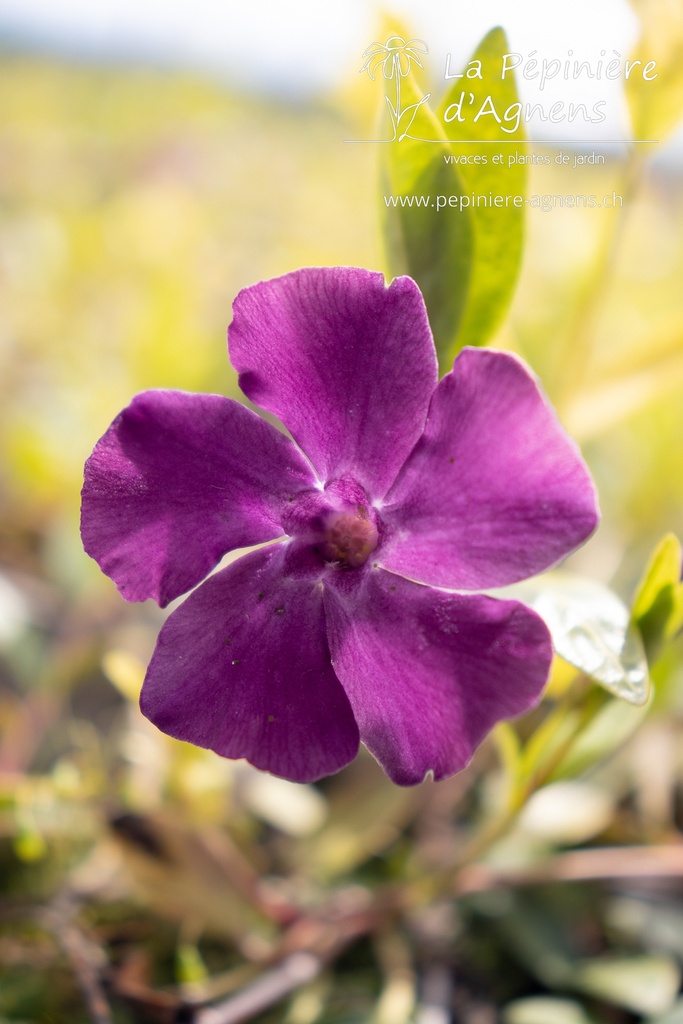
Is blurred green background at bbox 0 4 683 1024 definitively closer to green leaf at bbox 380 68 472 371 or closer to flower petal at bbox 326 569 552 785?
green leaf at bbox 380 68 472 371

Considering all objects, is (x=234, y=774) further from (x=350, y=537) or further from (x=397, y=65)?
(x=397, y=65)

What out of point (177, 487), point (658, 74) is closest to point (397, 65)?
point (658, 74)

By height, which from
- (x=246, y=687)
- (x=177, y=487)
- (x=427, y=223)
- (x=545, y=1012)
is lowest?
(x=545, y=1012)

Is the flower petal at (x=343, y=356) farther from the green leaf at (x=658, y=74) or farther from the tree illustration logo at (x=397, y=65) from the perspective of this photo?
the green leaf at (x=658, y=74)

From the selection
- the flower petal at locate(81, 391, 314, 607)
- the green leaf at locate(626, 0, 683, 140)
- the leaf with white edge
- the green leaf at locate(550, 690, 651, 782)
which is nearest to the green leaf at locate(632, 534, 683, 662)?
the leaf with white edge

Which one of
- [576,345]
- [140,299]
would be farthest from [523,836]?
[140,299]
